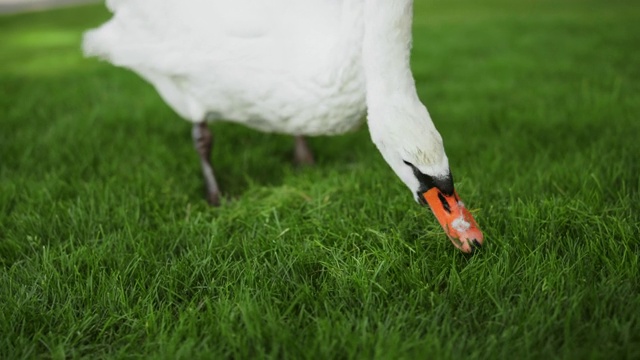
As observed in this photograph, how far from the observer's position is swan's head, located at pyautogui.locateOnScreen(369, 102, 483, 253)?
2.57m

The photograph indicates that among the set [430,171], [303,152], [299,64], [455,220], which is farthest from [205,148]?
[455,220]

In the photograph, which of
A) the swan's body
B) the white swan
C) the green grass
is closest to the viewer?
the green grass

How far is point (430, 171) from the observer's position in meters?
2.64

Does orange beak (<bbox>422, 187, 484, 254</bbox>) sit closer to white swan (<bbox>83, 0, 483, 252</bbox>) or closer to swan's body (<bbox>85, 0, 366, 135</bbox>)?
white swan (<bbox>83, 0, 483, 252</bbox>)

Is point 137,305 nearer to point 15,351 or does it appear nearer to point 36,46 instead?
point 15,351

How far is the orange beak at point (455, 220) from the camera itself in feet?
8.34

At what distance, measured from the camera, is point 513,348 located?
78.1 inches

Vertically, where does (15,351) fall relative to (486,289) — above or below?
above

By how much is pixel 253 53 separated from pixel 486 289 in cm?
174

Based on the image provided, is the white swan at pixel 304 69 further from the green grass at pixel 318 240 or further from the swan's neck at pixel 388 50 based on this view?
the green grass at pixel 318 240

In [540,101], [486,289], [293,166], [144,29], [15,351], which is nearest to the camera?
[15,351]

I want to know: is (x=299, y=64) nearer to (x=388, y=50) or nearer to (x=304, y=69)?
(x=304, y=69)

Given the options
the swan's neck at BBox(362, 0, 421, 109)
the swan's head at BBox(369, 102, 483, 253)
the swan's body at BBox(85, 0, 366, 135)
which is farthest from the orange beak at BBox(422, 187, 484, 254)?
the swan's body at BBox(85, 0, 366, 135)

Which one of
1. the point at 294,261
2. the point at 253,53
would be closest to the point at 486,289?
the point at 294,261
